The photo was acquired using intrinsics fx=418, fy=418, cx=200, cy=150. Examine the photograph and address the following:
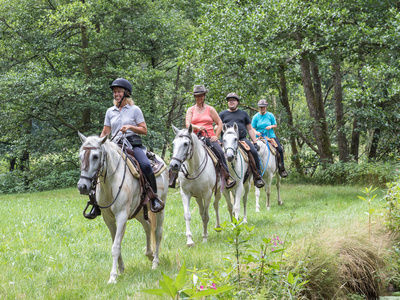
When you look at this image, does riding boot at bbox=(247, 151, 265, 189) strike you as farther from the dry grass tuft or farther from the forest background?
the forest background

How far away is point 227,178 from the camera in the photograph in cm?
899

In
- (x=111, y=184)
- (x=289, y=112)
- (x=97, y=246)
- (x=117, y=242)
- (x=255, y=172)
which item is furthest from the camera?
(x=289, y=112)

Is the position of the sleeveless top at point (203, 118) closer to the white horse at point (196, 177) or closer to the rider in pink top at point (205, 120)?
the rider in pink top at point (205, 120)

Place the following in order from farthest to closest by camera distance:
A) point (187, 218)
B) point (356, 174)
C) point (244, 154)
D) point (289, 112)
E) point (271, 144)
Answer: point (289, 112) < point (356, 174) < point (271, 144) < point (244, 154) < point (187, 218)

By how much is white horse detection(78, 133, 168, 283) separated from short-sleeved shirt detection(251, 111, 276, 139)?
761cm

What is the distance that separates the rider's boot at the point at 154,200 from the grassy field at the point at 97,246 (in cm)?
87

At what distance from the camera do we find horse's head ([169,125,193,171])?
709 centimetres

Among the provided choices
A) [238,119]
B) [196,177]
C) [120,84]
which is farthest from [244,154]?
[120,84]

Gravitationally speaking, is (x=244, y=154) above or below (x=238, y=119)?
below

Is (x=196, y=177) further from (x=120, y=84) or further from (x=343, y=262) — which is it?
(x=343, y=262)

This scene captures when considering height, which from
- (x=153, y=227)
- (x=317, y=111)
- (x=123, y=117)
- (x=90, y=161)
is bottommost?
(x=153, y=227)

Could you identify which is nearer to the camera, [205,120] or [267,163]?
[205,120]

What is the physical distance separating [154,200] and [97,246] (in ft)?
8.39

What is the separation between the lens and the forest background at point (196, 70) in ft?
47.4
